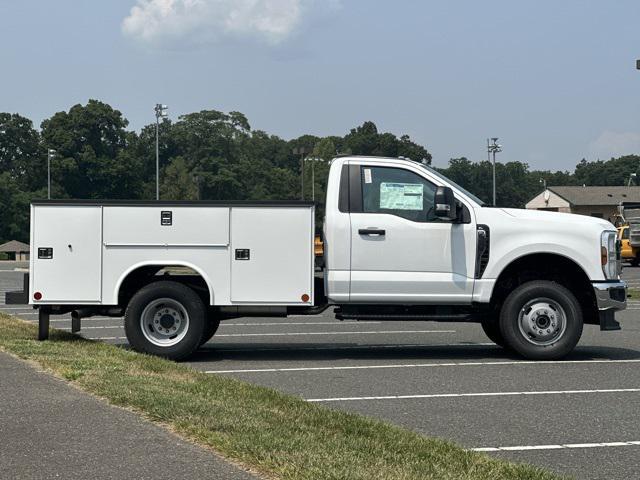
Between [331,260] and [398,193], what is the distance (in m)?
1.12

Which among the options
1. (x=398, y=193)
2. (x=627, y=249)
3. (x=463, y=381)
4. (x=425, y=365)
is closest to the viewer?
(x=463, y=381)

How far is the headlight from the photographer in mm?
11844

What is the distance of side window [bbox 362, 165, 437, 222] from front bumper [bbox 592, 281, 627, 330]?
207cm

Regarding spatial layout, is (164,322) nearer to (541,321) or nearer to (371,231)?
(371,231)

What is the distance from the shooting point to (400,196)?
39.4ft

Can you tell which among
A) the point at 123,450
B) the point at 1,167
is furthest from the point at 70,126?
the point at 123,450

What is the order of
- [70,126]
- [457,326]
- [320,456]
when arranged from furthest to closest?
[70,126]
[457,326]
[320,456]

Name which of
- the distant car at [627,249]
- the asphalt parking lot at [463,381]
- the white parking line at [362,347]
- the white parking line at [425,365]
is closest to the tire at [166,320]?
the asphalt parking lot at [463,381]

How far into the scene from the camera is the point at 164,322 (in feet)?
39.2

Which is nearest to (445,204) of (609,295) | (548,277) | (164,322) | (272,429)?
(548,277)

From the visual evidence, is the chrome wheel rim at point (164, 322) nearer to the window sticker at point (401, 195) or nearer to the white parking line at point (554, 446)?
the window sticker at point (401, 195)

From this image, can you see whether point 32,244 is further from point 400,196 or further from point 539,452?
point 539,452

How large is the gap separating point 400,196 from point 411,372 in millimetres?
2229

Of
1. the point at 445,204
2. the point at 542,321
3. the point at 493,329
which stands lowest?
the point at 493,329
